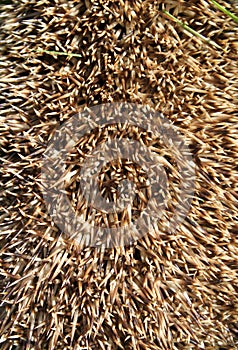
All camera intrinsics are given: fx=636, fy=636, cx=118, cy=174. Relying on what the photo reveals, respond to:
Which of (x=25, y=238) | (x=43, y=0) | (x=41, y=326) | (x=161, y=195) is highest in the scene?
(x=43, y=0)

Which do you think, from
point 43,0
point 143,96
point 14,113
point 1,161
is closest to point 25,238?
point 1,161

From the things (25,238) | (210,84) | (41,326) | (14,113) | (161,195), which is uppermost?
(210,84)

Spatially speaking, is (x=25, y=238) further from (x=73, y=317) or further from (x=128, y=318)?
A: (x=128, y=318)

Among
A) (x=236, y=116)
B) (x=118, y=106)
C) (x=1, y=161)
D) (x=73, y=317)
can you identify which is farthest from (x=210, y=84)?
(x=73, y=317)

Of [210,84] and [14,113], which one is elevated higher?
[210,84]

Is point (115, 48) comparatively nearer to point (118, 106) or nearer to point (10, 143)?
point (118, 106)

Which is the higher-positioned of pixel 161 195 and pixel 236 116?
pixel 236 116

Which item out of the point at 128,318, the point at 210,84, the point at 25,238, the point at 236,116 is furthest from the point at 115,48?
the point at 128,318
